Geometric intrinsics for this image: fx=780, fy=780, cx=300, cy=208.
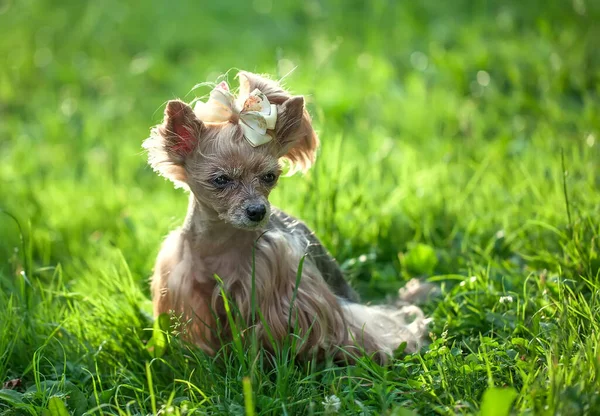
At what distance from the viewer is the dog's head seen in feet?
9.95

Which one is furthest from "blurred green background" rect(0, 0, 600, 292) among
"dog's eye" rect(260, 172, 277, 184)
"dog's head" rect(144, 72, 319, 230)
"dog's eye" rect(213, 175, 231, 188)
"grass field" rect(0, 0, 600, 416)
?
"dog's eye" rect(213, 175, 231, 188)

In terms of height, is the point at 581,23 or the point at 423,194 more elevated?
the point at 581,23

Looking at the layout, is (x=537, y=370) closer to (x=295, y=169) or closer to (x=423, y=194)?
(x=295, y=169)

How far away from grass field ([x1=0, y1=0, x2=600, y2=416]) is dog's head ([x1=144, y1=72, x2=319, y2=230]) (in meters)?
0.46

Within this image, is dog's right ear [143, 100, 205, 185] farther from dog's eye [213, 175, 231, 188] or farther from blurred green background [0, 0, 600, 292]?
blurred green background [0, 0, 600, 292]

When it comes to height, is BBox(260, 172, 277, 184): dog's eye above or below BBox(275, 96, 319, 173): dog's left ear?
below

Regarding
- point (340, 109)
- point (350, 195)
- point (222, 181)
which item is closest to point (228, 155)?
point (222, 181)

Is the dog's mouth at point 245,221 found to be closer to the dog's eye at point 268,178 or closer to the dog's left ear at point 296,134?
the dog's eye at point 268,178

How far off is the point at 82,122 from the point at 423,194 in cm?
268

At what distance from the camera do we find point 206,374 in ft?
10.4

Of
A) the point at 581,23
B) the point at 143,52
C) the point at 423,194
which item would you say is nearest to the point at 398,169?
the point at 423,194

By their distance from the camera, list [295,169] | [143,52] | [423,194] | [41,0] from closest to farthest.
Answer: [295,169] → [423,194] → [143,52] → [41,0]

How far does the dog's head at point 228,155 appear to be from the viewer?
3033mm

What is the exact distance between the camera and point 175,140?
3115mm
